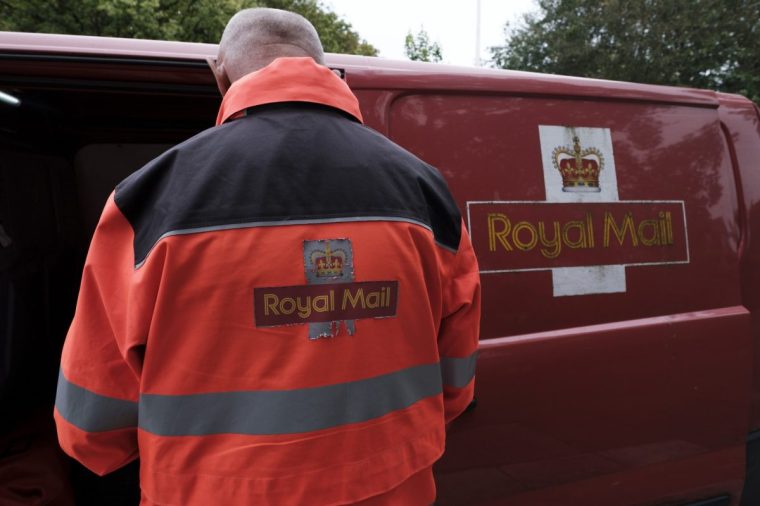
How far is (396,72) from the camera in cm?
168

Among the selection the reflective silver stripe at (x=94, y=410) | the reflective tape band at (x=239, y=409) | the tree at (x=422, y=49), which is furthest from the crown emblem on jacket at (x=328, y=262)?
the tree at (x=422, y=49)

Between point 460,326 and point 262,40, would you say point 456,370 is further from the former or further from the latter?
point 262,40

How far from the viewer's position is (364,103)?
5.36 ft

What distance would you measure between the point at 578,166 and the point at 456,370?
2.84 ft

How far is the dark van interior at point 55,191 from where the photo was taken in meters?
1.61

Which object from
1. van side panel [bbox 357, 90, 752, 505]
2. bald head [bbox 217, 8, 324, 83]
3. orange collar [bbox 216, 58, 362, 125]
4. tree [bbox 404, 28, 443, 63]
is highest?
tree [bbox 404, 28, 443, 63]

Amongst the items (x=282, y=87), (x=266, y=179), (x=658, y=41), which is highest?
(x=658, y=41)

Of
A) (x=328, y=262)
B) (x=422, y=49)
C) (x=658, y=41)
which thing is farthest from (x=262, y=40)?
(x=658, y=41)

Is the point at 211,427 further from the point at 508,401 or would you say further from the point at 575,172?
the point at 575,172

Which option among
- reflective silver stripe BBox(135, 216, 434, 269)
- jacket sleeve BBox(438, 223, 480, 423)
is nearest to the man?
reflective silver stripe BBox(135, 216, 434, 269)

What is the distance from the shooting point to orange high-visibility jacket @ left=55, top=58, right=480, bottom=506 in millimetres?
968

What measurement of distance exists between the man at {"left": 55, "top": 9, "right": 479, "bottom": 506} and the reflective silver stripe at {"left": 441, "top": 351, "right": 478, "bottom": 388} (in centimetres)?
20

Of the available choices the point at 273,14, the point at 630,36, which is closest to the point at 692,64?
the point at 630,36

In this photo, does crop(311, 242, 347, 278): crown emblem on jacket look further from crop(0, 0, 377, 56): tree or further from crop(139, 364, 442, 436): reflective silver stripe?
crop(0, 0, 377, 56): tree
